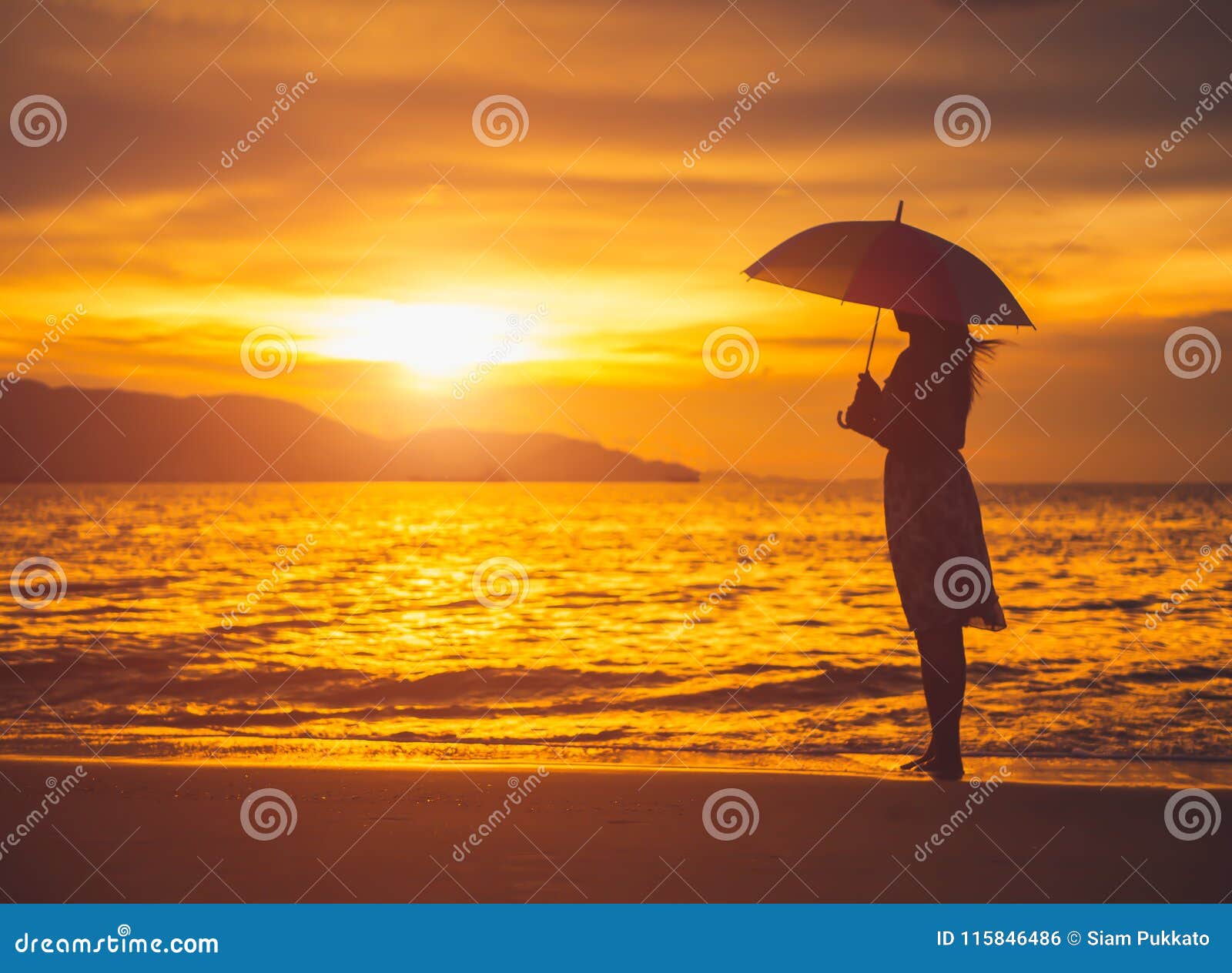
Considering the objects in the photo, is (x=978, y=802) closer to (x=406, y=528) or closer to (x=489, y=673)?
(x=489, y=673)

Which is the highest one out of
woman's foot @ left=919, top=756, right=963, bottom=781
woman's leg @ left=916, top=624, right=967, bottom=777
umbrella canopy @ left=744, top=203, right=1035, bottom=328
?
umbrella canopy @ left=744, top=203, right=1035, bottom=328

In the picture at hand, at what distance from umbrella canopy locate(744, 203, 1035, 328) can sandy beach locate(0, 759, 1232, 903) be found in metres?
2.59

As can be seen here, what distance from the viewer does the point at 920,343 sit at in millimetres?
5652

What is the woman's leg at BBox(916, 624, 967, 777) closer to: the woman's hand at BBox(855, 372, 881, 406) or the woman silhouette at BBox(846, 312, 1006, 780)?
the woman silhouette at BBox(846, 312, 1006, 780)

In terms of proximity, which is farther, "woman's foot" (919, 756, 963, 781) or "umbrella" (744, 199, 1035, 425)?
"woman's foot" (919, 756, 963, 781)

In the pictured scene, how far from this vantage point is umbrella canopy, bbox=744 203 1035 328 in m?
5.55

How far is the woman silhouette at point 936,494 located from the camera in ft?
18.2

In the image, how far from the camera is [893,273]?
5.64m

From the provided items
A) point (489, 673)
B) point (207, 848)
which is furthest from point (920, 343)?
point (489, 673)

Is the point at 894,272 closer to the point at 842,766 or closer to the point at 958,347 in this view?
the point at 958,347

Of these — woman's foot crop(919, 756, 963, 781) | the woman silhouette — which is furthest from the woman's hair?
woman's foot crop(919, 756, 963, 781)

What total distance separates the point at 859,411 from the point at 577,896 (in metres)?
2.86

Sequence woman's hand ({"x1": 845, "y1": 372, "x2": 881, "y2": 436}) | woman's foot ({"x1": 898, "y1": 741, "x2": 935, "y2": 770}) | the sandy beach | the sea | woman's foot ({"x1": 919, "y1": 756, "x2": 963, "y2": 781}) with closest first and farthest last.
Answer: the sandy beach, woman's hand ({"x1": 845, "y1": 372, "x2": 881, "y2": 436}), woman's foot ({"x1": 919, "y1": 756, "x2": 963, "y2": 781}), woman's foot ({"x1": 898, "y1": 741, "x2": 935, "y2": 770}), the sea

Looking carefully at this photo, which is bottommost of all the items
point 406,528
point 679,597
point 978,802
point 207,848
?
point 207,848
